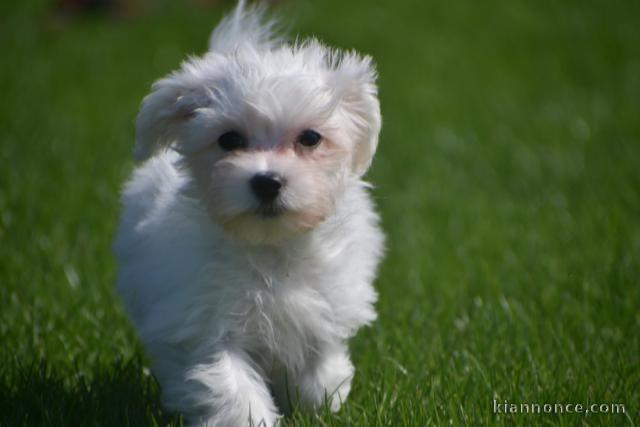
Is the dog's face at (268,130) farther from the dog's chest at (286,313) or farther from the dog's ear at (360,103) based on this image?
the dog's chest at (286,313)

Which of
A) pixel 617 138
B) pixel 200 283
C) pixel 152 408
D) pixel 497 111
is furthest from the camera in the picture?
pixel 497 111

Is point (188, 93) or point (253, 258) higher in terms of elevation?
point (188, 93)

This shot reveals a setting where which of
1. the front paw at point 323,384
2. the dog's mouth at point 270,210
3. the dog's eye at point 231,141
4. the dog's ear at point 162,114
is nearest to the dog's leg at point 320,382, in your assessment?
the front paw at point 323,384

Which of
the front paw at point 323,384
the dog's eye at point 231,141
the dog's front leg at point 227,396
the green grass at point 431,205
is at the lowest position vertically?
the green grass at point 431,205

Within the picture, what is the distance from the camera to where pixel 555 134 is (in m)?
9.10

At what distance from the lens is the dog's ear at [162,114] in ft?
12.2

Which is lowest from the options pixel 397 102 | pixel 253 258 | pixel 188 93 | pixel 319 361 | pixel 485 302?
pixel 397 102

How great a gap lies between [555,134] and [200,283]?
653 cm

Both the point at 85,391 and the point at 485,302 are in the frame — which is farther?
the point at 485,302

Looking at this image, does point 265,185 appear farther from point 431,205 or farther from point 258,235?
point 431,205

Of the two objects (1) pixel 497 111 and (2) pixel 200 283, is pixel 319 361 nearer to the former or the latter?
(2) pixel 200 283

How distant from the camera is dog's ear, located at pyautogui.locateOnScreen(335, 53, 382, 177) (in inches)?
147

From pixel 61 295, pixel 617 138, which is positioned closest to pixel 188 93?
pixel 61 295

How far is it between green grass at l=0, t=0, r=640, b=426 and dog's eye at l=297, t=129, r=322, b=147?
1.22 meters
